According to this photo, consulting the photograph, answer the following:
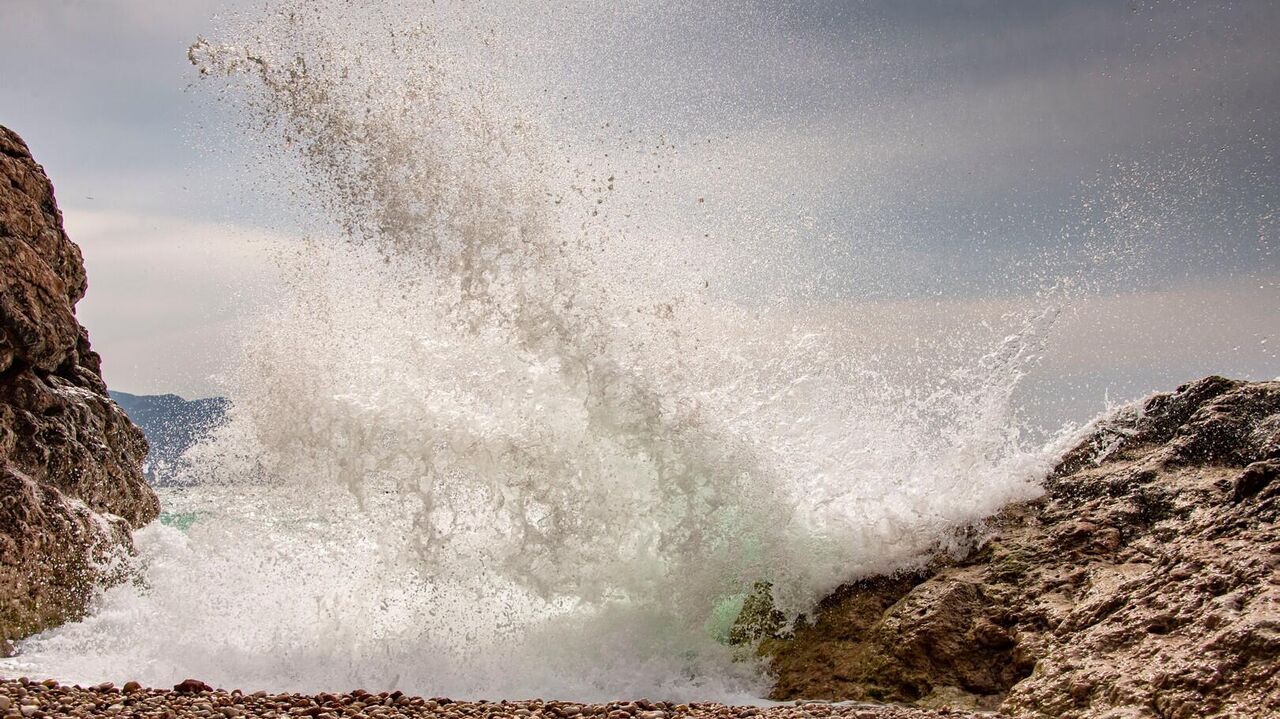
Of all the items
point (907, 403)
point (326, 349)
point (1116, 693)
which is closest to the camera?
point (1116, 693)

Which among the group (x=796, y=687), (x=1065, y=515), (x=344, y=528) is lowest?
(x=796, y=687)

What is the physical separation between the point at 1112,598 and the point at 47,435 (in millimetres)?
8593

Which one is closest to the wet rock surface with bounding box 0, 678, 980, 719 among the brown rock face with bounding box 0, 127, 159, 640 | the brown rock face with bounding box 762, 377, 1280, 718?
the brown rock face with bounding box 762, 377, 1280, 718

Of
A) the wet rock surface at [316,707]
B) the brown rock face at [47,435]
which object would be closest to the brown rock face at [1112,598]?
the wet rock surface at [316,707]

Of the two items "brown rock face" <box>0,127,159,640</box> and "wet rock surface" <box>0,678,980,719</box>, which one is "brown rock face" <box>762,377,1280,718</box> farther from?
"brown rock face" <box>0,127,159,640</box>

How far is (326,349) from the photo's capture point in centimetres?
834

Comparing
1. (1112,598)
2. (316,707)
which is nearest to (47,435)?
(316,707)

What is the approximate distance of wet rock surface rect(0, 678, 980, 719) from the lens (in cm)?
421

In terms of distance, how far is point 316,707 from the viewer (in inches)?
175

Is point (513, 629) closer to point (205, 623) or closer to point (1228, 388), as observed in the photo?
point (205, 623)

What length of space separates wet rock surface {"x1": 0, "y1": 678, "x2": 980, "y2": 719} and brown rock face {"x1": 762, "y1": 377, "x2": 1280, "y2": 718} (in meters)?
0.72

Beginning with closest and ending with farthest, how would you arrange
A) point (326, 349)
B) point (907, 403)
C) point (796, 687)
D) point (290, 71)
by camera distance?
point (796, 687) < point (907, 403) < point (290, 71) < point (326, 349)

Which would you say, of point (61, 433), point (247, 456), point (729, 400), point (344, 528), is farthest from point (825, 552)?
point (61, 433)

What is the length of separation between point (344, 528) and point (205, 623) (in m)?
1.24
